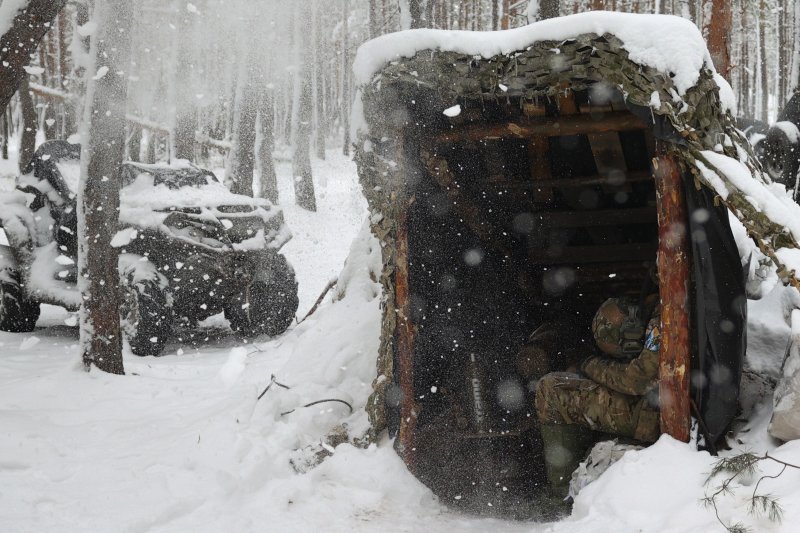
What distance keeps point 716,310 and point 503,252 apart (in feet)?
9.48

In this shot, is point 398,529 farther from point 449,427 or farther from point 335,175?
point 335,175

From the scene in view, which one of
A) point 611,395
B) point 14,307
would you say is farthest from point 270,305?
point 611,395

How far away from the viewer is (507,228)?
6.55m

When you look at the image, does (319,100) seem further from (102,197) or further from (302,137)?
(102,197)

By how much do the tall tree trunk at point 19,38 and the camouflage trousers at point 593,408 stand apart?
14.1ft

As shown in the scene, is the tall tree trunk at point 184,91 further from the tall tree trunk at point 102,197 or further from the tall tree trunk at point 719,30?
the tall tree trunk at point 719,30

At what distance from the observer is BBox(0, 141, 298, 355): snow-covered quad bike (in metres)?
8.21

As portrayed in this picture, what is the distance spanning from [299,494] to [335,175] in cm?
2543

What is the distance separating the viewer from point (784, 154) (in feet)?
26.8

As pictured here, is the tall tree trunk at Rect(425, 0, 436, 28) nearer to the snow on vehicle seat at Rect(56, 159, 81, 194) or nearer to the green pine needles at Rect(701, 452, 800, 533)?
the snow on vehicle seat at Rect(56, 159, 81, 194)

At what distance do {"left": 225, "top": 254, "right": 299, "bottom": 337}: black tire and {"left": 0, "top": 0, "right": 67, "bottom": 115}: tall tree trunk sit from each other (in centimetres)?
471

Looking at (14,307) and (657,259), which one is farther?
(14,307)

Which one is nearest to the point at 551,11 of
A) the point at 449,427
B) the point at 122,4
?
the point at 122,4

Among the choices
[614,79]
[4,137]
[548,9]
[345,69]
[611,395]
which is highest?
[548,9]
